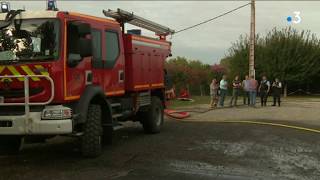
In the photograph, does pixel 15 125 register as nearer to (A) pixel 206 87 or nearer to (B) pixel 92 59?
(B) pixel 92 59

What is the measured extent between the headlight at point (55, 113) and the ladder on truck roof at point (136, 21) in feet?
13.1

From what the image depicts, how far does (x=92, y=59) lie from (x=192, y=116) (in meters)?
11.1

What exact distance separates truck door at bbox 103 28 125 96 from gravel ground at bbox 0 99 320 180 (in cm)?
135

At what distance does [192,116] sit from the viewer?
21.8 m

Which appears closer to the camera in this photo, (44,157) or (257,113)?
(44,157)

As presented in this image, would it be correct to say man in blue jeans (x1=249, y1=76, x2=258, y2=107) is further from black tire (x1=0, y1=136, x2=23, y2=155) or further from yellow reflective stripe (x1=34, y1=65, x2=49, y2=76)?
yellow reflective stripe (x1=34, y1=65, x2=49, y2=76)

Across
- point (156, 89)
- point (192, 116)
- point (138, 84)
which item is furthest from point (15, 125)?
point (192, 116)

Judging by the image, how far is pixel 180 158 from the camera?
11148mm

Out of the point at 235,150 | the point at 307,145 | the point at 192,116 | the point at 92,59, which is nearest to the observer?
the point at 92,59

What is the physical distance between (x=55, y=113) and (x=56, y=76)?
0.64m

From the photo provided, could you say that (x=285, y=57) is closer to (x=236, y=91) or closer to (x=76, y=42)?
(x=236, y=91)

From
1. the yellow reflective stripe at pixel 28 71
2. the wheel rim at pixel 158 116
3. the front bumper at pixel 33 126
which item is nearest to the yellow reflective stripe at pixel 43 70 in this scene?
the yellow reflective stripe at pixel 28 71

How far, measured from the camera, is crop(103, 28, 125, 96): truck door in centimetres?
1195

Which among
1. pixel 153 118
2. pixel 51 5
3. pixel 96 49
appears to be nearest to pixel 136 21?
pixel 153 118
